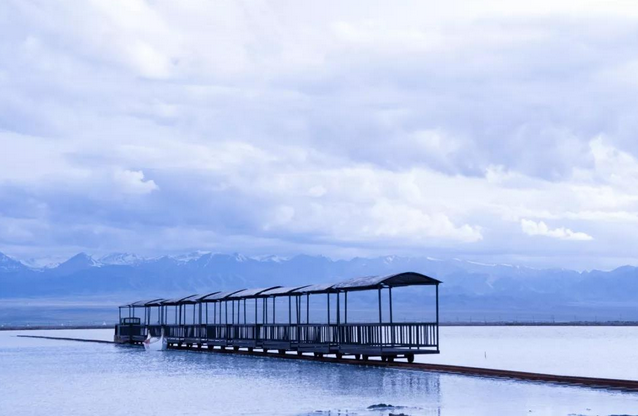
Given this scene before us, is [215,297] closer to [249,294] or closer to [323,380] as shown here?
[249,294]

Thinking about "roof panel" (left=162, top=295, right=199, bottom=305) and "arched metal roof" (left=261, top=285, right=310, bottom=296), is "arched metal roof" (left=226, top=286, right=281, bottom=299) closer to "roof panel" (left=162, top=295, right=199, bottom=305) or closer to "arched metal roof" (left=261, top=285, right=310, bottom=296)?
"arched metal roof" (left=261, top=285, right=310, bottom=296)

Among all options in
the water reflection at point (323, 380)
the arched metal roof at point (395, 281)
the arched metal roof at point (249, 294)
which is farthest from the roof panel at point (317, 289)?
the arched metal roof at point (249, 294)

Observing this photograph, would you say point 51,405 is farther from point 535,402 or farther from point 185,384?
point 535,402

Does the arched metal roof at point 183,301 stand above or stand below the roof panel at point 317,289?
above

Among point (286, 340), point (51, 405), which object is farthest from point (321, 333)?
point (51, 405)

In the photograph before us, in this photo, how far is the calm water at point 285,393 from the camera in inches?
988

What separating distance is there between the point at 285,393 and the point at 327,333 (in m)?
18.9

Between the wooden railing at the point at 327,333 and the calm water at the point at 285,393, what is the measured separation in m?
1.84

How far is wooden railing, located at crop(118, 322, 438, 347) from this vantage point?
1773 inches

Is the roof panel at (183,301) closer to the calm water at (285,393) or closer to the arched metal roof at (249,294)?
the arched metal roof at (249,294)

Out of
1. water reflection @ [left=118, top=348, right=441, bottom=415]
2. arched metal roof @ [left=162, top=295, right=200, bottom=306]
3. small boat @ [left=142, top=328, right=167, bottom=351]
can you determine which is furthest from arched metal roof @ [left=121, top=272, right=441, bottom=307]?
small boat @ [left=142, top=328, right=167, bottom=351]

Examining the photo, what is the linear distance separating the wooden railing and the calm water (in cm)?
184

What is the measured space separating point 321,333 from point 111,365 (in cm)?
1084

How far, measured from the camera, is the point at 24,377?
45531 mm
